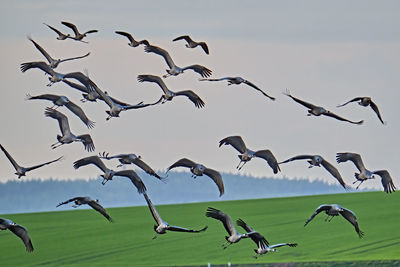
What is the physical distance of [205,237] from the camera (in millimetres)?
79812

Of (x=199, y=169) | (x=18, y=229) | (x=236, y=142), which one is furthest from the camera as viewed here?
(x=236, y=142)

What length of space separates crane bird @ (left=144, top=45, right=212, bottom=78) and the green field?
2647 cm

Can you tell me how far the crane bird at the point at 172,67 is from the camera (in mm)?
42184

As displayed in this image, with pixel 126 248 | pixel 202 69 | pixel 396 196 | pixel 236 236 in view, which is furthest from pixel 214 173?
pixel 396 196

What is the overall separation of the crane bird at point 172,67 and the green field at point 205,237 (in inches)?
1042

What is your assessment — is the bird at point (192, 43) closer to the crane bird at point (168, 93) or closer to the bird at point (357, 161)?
the crane bird at point (168, 93)

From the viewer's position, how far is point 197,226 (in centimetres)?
8562

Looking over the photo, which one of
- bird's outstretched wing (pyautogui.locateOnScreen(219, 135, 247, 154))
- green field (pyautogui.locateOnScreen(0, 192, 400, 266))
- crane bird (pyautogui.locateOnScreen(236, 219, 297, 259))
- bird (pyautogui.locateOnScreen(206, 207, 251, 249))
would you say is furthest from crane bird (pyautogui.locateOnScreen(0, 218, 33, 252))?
green field (pyautogui.locateOnScreen(0, 192, 400, 266))

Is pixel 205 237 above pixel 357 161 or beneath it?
beneath

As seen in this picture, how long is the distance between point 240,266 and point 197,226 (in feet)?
65.6

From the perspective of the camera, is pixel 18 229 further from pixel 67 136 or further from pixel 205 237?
pixel 205 237

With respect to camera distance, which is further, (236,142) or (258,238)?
(236,142)

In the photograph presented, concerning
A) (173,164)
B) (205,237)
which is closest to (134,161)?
(173,164)

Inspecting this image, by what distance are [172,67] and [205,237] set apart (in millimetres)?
38307
